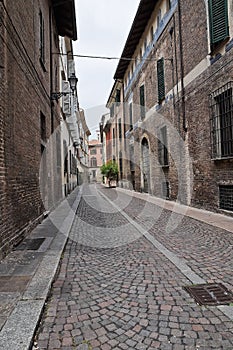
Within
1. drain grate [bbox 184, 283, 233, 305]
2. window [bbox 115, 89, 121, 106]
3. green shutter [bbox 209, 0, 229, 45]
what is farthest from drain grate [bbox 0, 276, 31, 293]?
window [bbox 115, 89, 121, 106]

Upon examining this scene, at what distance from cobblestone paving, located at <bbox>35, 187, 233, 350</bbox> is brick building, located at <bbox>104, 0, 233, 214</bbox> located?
4.63 m

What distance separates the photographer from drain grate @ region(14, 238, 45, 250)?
4.70 meters

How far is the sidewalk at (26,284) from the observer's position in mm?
2174

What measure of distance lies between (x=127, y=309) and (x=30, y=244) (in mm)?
2920

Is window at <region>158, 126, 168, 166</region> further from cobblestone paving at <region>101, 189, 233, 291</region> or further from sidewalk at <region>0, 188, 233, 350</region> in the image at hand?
sidewalk at <region>0, 188, 233, 350</region>

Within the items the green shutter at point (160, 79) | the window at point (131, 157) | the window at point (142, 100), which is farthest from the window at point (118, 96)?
the green shutter at point (160, 79)

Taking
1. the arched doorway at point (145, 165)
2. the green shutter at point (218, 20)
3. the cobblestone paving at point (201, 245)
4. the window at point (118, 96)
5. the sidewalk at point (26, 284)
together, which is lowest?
the cobblestone paving at point (201, 245)

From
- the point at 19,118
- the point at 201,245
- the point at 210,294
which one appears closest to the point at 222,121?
the point at 201,245

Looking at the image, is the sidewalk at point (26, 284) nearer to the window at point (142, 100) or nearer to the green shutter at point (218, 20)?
the green shutter at point (218, 20)

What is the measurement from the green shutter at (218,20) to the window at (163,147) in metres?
5.15

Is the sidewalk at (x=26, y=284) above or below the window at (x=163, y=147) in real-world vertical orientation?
below

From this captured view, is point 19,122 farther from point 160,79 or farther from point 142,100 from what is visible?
point 142,100

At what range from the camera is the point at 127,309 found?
104 inches

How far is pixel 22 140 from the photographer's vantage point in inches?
217
